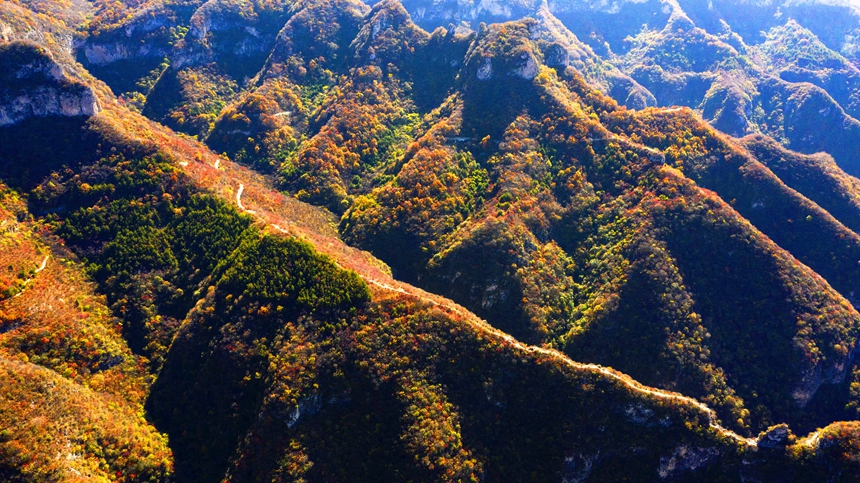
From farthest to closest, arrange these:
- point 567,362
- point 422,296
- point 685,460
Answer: point 422,296, point 567,362, point 685,460

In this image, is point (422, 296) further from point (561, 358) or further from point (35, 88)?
point (35, 88)

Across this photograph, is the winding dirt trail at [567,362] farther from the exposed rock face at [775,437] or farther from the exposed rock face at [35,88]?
the exposed rock face at [35,88]

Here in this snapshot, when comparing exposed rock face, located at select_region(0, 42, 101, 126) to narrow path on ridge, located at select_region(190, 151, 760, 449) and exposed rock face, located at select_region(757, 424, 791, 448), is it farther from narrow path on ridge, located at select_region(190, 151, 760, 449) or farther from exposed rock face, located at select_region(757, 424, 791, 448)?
exposed rock face, located at select_region(757, 424, 791, 448)

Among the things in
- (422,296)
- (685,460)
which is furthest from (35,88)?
(685,460)

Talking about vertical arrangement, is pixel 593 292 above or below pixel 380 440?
above

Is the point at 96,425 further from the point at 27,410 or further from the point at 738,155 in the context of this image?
the point at 738,155

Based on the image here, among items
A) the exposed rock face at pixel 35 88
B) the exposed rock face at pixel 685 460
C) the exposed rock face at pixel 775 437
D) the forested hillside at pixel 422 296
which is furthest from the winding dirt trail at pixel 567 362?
the exposed rock face at pixel 35 88

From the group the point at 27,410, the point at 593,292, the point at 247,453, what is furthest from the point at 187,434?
the point at 593,292
